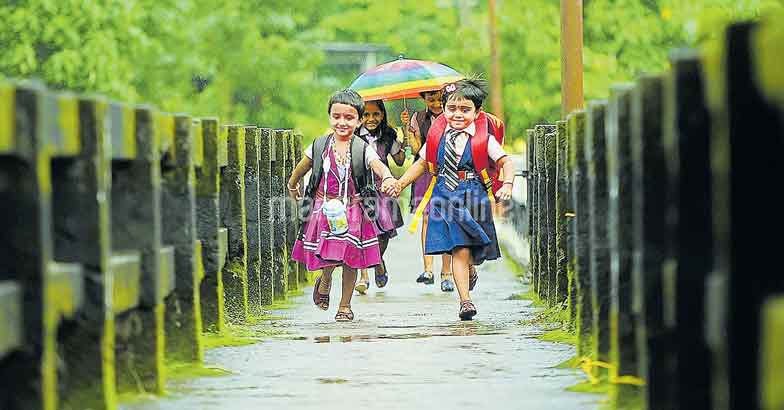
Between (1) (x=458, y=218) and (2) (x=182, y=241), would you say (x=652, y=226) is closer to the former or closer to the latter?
(2) (x=182, y=241)

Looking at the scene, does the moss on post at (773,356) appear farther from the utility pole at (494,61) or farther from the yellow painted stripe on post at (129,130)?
the utility pole at (494,61)

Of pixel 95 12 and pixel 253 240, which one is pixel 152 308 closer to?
pixel 253 240

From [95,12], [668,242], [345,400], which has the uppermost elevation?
[95,12]

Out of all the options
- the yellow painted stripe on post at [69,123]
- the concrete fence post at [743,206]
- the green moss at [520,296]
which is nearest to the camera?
the concrete fence post at [743,206]

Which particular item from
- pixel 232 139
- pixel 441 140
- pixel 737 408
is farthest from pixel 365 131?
pixel 737 408

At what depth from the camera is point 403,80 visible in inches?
704

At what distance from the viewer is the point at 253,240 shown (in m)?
13.3

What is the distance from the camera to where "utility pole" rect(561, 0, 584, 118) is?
17.2 metres

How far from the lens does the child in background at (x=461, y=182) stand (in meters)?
13.3

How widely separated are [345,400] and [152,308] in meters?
0.78

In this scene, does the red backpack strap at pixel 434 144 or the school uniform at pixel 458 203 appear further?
the red backpack strap at pixel 434 144

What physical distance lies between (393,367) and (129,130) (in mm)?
2199

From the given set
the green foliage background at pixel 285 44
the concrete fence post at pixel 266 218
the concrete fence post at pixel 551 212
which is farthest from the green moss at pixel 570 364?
the green foliage background at pixel 285 44

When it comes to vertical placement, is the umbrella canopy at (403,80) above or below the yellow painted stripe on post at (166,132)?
above
